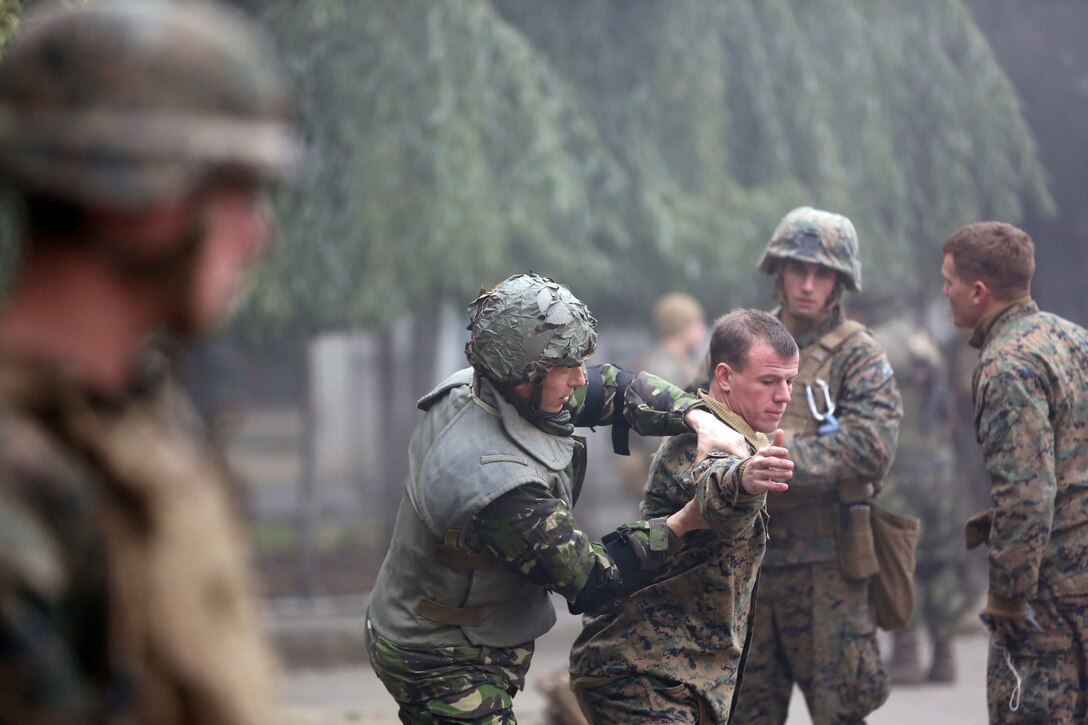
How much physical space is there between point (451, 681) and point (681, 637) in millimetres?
715

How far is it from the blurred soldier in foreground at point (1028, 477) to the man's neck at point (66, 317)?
3.61m

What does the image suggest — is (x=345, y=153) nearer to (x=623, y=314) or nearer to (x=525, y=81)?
(x=525, y=81)

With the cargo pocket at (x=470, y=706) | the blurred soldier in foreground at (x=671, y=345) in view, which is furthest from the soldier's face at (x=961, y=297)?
the blurred soldier in foreground at (x=671, y=345)

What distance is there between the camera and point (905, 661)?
26.4 feet

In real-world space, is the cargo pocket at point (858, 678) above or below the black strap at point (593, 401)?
below

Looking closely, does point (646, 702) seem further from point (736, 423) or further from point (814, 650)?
point (814, 650)

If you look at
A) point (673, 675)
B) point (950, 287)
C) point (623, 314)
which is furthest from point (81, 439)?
point (623, 314)

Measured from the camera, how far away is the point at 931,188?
37.8ft

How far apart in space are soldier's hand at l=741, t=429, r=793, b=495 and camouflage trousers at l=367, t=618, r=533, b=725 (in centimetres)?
86

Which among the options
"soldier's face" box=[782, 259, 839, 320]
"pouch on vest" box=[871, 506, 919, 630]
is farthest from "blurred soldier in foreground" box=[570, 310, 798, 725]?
"pouch on vest" box=[871, 506, 919, 630]

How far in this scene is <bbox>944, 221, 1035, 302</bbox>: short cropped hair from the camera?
15.5 feet

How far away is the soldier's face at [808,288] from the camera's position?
17.4 feet

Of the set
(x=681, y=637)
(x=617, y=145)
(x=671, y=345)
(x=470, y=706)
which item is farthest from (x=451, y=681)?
(x=617, y=145)

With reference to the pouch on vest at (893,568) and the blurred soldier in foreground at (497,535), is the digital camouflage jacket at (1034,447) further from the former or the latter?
the blurred soldier in foreground at (497,535)
